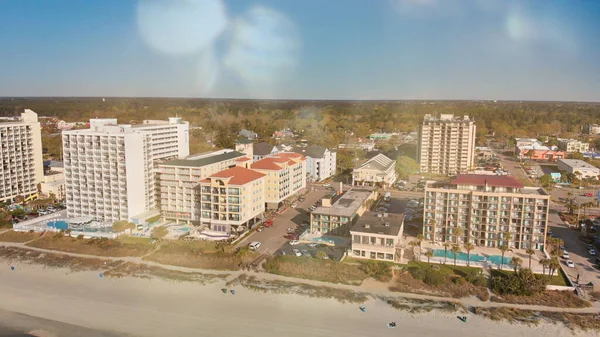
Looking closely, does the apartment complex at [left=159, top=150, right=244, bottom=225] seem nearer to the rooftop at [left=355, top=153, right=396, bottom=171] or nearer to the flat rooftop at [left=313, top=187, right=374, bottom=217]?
the flat rooftop at [left=313, top=187, right=374, bottom=217]

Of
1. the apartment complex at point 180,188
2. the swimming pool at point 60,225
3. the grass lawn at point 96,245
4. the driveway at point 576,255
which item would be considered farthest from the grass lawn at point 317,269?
the swimming pool at point 60,225

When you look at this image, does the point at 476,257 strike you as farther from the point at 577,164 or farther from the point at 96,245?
the point at 577,164

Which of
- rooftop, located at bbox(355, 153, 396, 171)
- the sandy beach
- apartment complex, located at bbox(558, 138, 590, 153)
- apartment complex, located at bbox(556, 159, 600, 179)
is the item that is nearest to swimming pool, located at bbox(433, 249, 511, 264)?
the sandy beach

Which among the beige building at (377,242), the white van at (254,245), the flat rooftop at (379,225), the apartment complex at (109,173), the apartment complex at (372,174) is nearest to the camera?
the beige building at (377,242)

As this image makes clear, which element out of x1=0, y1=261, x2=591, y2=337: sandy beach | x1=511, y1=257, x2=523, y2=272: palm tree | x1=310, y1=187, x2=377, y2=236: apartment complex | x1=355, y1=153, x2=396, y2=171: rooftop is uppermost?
x1=355, y1=153, x2=396, y2=171: rooftop

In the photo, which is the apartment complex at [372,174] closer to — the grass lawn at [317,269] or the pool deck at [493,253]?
the pool deck at [493,253]

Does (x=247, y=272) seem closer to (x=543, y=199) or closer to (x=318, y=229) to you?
(x=318, y=229)
